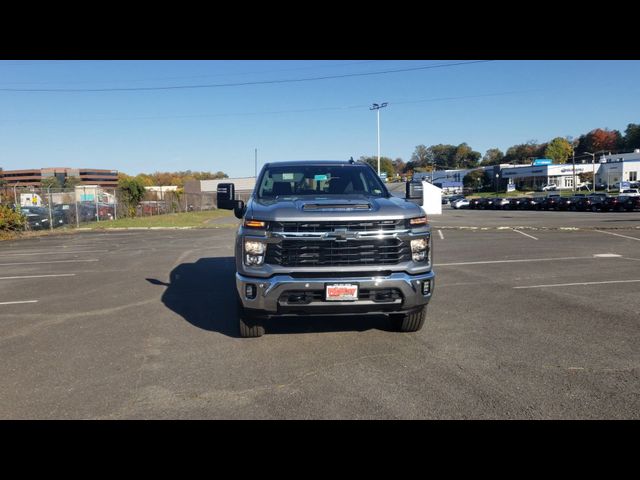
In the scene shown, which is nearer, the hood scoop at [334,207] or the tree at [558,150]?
the hood scoop at [334,207]

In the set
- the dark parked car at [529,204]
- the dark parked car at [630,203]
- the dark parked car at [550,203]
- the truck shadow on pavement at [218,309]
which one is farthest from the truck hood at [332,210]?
the dark parked car at [529,204]

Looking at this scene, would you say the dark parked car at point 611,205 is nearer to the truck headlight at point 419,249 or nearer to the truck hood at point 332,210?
the truck hood at point 332,210

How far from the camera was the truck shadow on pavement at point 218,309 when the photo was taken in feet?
21.4

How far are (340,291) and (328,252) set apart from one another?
0.42 m

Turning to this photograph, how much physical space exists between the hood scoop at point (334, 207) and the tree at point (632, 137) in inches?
5976

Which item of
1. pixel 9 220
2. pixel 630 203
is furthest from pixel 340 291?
pixel 630 203

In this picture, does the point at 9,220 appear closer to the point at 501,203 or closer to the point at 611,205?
the point at 611,205

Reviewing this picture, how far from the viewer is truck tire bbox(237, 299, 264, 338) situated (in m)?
5.75

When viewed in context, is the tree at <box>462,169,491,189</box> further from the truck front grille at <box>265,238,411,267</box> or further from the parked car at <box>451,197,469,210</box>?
the truck front grille at <box>265,238,411,267</box>
